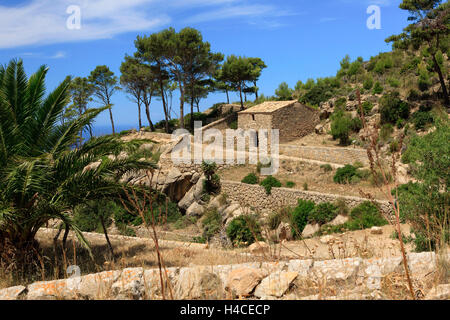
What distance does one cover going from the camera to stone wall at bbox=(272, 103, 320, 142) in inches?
1185

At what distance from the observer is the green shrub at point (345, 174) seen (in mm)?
20478

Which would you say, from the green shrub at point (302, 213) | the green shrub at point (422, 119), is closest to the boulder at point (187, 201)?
the green shrub at point (302, 213)

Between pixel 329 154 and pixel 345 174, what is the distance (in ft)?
13.0

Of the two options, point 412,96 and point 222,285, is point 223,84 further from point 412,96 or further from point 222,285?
point 222,285

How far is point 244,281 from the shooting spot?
178 inches

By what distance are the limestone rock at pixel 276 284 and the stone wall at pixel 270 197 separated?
1231 centimetres

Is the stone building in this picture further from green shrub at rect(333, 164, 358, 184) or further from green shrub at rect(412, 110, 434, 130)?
green shrub at rect(333, 164, 358, 184)

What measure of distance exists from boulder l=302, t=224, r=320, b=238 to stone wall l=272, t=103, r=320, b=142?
44.7ft

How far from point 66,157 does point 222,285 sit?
5.83 m

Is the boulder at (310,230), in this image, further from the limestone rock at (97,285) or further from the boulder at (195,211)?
the limestone rock at (97,285)

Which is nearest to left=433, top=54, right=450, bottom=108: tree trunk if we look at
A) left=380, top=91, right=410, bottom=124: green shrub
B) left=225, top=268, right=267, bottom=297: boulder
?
left=380, top=91, right=410, bottom=124: green shrub
